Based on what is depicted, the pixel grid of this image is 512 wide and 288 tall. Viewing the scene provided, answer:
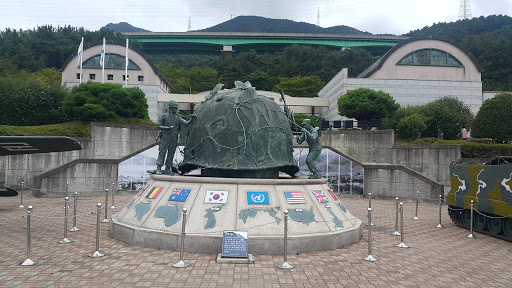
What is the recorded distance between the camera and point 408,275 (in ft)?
25.9

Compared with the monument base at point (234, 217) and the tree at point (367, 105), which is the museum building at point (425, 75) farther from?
the monument base at point (234, 217)

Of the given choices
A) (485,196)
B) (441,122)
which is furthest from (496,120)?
(485,196)

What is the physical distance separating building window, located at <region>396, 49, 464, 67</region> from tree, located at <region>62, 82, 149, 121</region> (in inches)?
1084

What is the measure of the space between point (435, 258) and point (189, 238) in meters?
6.15

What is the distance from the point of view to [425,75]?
4012 centimetres

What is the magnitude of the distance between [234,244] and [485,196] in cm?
945

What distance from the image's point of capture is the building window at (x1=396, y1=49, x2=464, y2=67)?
3997 centimetres

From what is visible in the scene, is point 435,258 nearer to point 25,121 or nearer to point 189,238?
point 189,238

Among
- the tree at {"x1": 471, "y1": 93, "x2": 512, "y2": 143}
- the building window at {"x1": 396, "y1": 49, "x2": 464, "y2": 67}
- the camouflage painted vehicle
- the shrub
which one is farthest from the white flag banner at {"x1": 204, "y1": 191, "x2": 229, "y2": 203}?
the building window at {"x1": 396, "y1": 49, "x2": 464, "y2": 67}

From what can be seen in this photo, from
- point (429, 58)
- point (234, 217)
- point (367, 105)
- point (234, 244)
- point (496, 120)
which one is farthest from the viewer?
point (429, 58)

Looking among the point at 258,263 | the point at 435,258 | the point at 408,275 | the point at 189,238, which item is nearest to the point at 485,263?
the point at 435,258

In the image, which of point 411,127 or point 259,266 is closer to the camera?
point 259,266

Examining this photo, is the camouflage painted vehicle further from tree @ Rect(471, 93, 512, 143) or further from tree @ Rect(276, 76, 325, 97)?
tree @ Rect(276, 76, 325, 97)

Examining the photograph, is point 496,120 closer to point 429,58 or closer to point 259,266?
point 429,58
